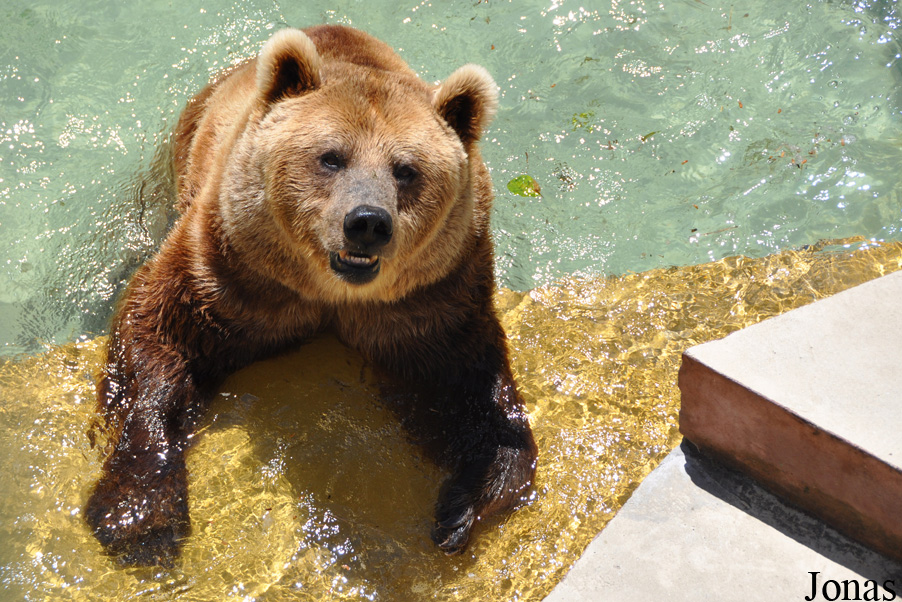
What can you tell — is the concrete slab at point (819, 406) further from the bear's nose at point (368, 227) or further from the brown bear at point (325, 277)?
the bear's nose at point (368, 227)

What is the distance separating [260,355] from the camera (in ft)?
16.6

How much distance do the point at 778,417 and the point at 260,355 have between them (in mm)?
2890

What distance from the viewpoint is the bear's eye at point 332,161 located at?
4.23 m

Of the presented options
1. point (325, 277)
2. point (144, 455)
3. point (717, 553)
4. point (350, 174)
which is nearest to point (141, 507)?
point (144, 455)

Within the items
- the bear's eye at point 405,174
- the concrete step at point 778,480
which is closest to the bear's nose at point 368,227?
the bear's eye at point 405,174

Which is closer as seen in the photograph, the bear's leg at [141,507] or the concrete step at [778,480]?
the concrete step at [778,480]

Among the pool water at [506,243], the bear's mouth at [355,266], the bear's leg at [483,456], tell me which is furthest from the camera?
the bear's leg at [483,456]

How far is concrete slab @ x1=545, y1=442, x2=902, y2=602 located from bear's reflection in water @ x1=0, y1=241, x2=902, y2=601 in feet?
1.97

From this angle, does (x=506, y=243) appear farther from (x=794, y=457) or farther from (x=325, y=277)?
(x=794, y=457)

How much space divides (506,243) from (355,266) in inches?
97.3

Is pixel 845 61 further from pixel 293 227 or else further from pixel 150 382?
pixel 150 382

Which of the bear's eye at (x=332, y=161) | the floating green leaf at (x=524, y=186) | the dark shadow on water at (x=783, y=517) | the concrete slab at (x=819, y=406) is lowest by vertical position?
the dark shadow on water at (x=783, y=517)

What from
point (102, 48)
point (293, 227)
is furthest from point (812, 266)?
point (102, 48)

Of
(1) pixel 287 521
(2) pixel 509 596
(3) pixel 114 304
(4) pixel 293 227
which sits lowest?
(2) pixel 509 596
